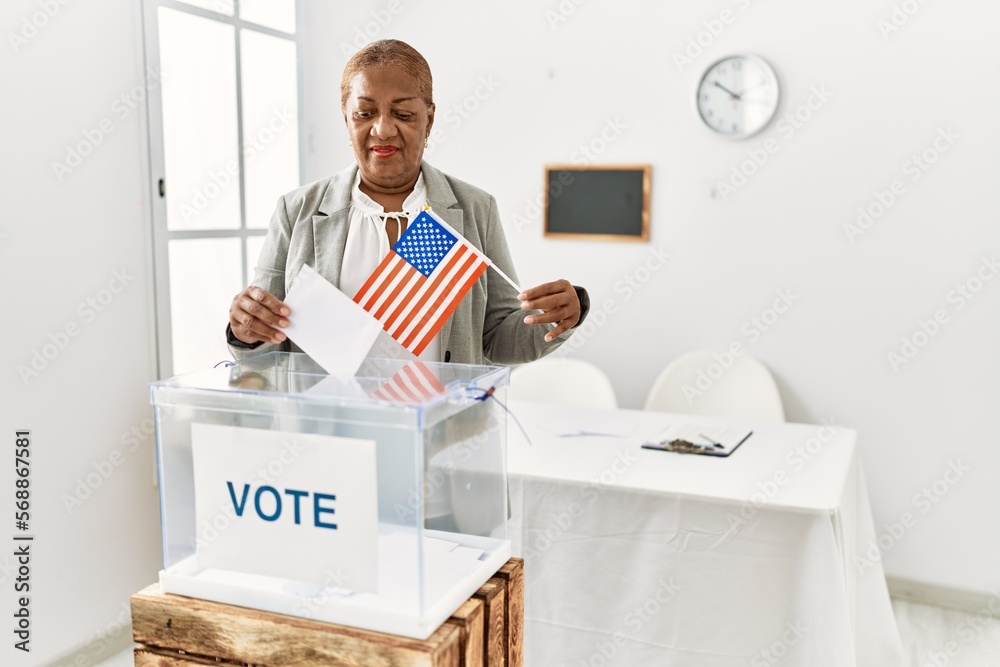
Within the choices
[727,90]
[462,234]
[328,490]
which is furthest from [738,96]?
[328,490]

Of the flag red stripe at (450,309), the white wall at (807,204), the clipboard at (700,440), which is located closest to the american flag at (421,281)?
the flag red stripe at (450,309)

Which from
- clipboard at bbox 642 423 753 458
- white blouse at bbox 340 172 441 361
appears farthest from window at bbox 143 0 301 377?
white blouse at bbox 340 172 441 361

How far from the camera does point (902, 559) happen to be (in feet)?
11.1

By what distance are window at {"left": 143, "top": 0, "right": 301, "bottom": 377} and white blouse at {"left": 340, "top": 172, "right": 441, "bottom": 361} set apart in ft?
5.71

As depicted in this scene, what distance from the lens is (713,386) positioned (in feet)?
11.5

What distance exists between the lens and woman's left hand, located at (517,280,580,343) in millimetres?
1356

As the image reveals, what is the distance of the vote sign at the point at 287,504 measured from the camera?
991 millimetres

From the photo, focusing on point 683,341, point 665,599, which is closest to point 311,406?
point 665,599

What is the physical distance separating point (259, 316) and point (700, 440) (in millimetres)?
1778

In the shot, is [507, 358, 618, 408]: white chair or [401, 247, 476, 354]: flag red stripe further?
[507, 358, 618, 408]: white chair

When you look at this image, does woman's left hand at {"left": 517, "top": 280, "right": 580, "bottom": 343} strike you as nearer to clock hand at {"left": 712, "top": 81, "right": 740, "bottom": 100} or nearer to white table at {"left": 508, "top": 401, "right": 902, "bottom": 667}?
white table at {"left": 508, "top": 401, "right": 902, "bottom": 667}

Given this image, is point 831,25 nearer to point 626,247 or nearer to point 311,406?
point 626,247

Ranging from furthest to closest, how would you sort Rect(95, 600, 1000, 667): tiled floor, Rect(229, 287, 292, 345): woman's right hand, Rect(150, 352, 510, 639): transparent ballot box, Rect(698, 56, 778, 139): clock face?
Rect(698, 56, 778, 139): clock face < Rect(95, 600, 1000, 667): tiled floor < Rect(229, 287, 292, 345): woman's right hand < Rect(150, 352, 510, 639): transparent ballot box

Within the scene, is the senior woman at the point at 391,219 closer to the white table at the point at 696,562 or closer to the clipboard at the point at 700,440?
the white table at the point at 696,562
